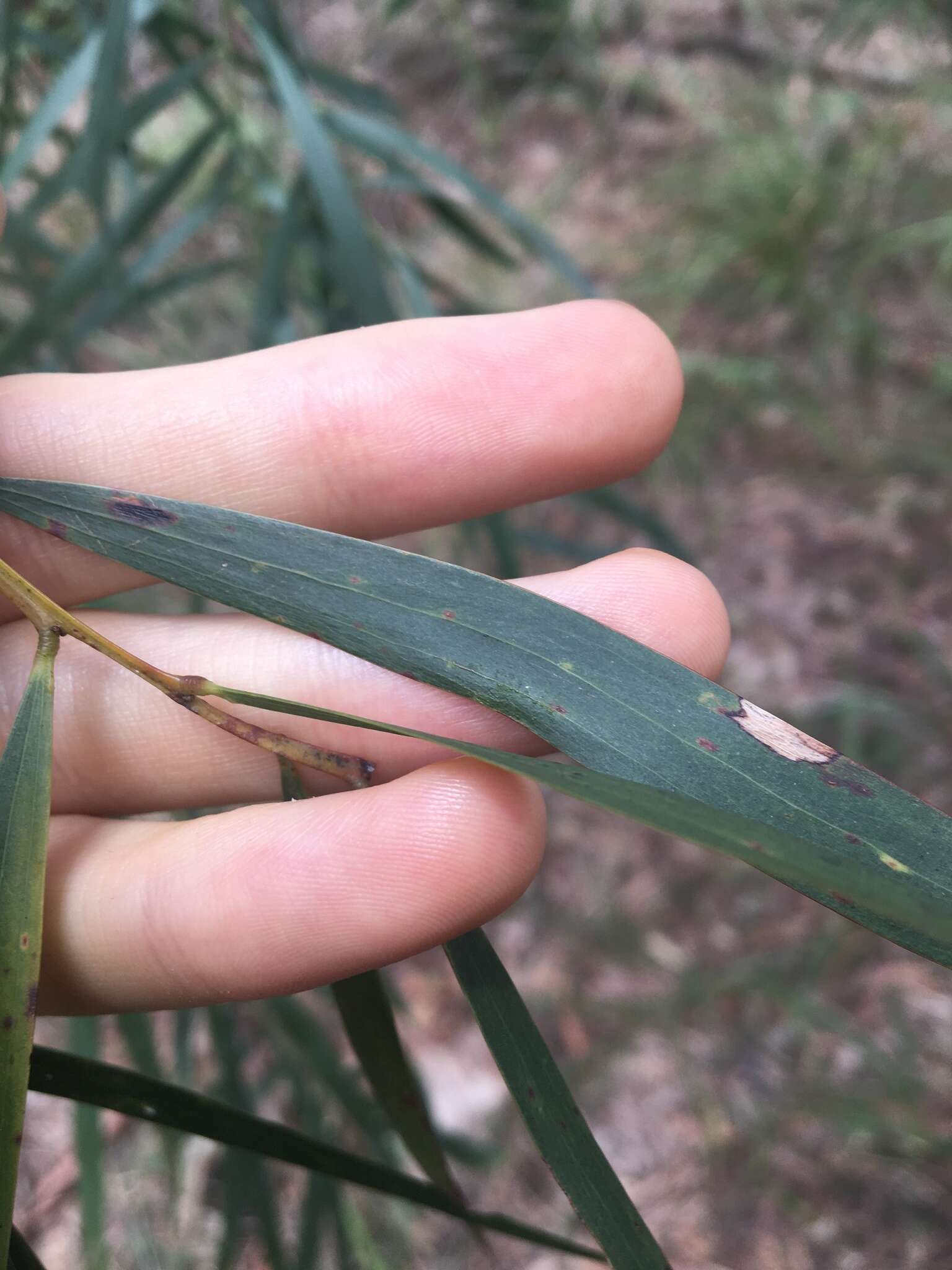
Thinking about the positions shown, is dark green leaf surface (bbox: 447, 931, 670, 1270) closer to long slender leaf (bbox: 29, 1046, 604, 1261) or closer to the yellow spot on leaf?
long slender leaf (bbox: 29, 1046, 604, 1261)

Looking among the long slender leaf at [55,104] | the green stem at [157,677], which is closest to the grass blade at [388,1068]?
the green stem at [157,677]

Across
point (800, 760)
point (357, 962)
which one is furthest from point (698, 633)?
point (357, 962)

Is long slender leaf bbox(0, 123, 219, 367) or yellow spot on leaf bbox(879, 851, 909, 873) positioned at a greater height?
long slender leaf bbox(0, 123, 219, 367)

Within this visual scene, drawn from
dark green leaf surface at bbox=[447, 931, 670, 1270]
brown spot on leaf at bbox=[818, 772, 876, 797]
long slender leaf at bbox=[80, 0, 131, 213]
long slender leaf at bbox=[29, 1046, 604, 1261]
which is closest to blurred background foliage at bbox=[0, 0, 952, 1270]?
long slender leaf at bbox=[80, 0, 131, 213]

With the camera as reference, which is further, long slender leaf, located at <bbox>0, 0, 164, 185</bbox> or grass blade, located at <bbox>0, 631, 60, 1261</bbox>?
long slender leaf, located at <bbox>0, 0, 164, 185</bbox>

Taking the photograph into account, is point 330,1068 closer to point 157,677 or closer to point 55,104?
point 157,677

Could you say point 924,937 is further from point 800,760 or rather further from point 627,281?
point 627,281
